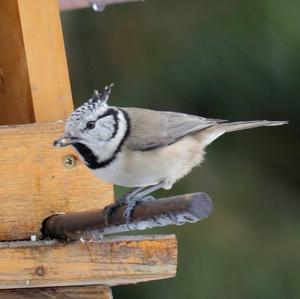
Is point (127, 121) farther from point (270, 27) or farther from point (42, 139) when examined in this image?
point (270, 27)

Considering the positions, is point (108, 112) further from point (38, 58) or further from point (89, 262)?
point (89, 262)

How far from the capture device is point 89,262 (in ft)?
14.4

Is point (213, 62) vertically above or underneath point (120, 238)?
above

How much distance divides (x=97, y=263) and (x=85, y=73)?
2.82 m

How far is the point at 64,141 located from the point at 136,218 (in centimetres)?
47

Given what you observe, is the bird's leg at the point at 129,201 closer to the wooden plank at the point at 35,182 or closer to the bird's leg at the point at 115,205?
the bird's leg at the point at 115,205

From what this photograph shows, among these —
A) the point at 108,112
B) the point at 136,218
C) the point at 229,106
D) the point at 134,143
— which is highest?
the point at 229,106

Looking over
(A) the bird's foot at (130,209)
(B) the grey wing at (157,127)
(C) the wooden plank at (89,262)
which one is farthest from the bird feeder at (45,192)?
(B) the grey wing at (157,127)

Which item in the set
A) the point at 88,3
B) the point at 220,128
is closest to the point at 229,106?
the point at 88,3

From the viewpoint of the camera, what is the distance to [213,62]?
6801mm

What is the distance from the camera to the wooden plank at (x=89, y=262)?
434 centimetres

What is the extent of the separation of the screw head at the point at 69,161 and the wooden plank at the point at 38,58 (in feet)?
0.58

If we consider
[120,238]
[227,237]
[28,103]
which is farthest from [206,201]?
[227,237]

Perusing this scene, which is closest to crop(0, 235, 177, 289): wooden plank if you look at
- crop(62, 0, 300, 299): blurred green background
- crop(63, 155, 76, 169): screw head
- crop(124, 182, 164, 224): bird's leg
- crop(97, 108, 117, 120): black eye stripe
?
crop(124, 182, 164, 224): bird's leg
